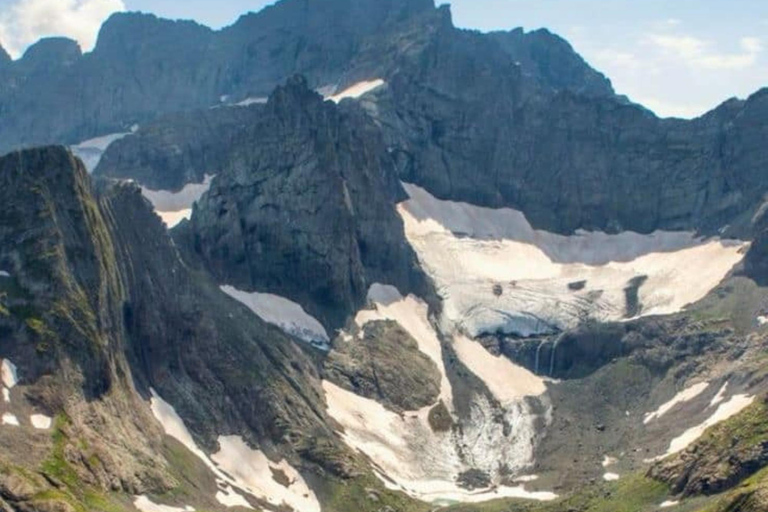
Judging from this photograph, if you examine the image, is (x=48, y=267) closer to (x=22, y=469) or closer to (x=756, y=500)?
(x=22, y=469)

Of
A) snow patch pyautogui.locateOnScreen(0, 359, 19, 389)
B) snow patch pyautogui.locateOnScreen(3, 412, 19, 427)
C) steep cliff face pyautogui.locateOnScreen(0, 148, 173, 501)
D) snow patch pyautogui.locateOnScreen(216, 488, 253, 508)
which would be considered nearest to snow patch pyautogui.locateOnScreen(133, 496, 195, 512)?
steep cliff face pyautogui.locateOnScreen(0, 148, 173, 501)

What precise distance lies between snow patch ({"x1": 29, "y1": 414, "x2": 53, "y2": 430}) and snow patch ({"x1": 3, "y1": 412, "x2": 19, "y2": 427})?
2129 millimetres

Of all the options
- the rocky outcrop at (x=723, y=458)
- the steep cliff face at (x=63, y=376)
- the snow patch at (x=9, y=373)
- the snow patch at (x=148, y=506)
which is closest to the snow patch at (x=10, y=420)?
the steep cliff face at (x=63, y=376)

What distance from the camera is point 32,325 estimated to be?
186375mm

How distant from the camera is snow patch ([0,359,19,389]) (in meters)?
177

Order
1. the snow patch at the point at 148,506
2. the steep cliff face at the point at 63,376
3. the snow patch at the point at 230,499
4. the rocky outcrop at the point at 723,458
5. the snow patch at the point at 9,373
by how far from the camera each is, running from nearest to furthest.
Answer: the steep cliff face at the point at 63,376 → the snow patch at the point at 148,506 → the snow patch at the point at 9,373 → the rocky outcrop at the point at 723,458 → the snow patch at the point at 230,499

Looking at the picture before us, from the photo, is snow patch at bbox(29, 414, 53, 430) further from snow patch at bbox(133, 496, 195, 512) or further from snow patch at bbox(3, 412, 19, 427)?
snow patch at bbox(133, 496, 195, 512)

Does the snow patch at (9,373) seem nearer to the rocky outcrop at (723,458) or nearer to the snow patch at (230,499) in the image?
the snow patch at (230,499)

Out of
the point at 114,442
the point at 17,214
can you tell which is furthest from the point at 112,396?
the point at 17,214

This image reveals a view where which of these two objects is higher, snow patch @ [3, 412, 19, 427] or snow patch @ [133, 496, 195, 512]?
snow patch @ [3, 412, 19, 427]

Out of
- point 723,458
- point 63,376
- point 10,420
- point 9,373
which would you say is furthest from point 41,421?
point 723,458

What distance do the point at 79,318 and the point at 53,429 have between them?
2303 centimetres

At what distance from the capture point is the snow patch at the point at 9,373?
177 m

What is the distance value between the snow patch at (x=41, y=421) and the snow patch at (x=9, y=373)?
6304 millimetres
